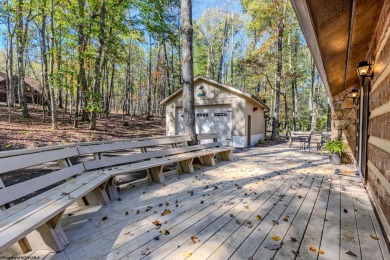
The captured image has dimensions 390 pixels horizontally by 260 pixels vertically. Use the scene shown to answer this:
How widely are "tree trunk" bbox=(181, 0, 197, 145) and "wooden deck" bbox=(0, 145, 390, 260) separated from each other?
2429 mm

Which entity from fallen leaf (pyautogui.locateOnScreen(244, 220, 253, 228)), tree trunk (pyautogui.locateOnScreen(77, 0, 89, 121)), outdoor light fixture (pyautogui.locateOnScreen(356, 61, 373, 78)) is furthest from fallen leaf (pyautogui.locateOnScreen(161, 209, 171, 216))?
tree trunk (pyautogui.locateOnScreen(77, 0, 89, 121))

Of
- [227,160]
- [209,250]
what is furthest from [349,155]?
[209,250]

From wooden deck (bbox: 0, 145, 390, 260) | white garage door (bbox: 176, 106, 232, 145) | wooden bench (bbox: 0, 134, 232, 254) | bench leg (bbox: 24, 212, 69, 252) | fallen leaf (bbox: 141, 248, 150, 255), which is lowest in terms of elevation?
wooden deck (bbox: 0, 145, 390, 260)

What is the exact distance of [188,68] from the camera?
6785 mm

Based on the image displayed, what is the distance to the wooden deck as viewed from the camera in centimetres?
213

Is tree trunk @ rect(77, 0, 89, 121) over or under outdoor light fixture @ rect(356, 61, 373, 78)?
over

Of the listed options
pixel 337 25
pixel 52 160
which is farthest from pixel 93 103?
pixel 337 25

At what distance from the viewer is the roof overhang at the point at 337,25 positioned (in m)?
2.10

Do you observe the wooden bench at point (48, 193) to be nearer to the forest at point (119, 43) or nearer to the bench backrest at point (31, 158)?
the bench backrest at point (31, 158)

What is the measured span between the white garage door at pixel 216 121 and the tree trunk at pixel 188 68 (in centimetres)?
581

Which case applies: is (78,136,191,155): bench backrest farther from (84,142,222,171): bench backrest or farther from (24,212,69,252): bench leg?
(24,212,69,252): bench leg

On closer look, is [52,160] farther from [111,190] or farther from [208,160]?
[208,160]

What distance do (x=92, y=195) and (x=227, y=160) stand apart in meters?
4.80

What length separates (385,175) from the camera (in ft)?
8.45
